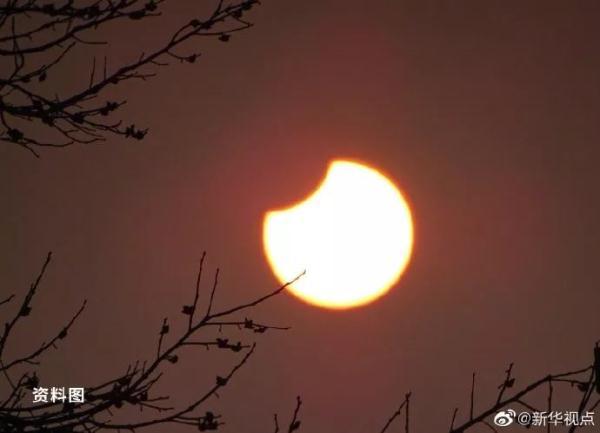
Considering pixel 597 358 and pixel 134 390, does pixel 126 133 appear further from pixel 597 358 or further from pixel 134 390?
pixel 597 358

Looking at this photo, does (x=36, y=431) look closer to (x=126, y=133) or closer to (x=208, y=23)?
(x=126, y=133)

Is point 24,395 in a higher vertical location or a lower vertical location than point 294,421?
higher

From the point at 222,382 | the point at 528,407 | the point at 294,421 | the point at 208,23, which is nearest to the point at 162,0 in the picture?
the point at 208,23

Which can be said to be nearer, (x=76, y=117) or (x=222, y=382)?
(x=222, y=382)

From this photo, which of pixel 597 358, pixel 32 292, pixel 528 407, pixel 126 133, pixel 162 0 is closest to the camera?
pixel 597 358

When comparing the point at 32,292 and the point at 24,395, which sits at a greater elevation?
the point at 32,292

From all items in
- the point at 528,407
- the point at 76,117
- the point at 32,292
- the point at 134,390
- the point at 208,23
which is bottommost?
the point at 528,407

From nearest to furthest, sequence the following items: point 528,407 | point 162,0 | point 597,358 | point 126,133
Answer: point 597,358 < point 528,407 < point 162,0 < point 126,133

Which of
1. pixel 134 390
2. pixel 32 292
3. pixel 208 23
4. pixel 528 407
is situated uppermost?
pixel 208 23

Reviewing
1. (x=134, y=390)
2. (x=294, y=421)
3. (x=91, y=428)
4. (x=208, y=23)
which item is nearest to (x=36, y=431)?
(x=91, y=428)

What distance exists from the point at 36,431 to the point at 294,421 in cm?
109

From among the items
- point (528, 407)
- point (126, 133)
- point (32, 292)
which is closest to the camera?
point (528, 407)

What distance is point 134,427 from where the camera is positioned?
335 cm

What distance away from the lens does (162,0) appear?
3.50 m
